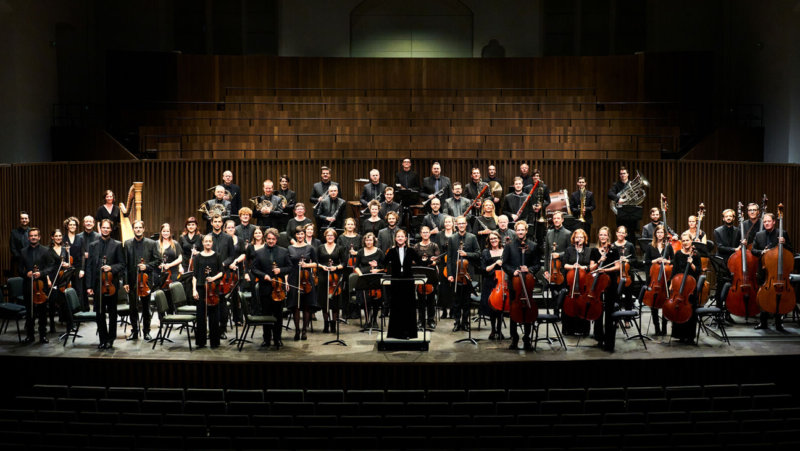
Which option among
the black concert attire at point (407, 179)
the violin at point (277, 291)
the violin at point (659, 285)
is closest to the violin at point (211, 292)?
the violin at point (277, 291)

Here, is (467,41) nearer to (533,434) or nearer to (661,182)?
(661,182)

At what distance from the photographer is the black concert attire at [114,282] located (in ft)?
30.4

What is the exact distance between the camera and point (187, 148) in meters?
13.9

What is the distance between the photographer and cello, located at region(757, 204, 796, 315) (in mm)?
9586

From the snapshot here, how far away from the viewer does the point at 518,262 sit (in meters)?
9.17

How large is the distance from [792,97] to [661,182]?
2794 mm

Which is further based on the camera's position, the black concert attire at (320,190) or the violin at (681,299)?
the black concert attire at (320,190)

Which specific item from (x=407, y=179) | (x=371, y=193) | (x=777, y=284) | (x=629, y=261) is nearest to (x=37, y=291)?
(x=371, y=193)

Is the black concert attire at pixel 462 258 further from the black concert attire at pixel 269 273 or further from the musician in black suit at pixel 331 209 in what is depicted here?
the musician in black suit at pixel 331 209

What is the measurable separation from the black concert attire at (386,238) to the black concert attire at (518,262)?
157cm

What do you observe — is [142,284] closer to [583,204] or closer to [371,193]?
[371,193]

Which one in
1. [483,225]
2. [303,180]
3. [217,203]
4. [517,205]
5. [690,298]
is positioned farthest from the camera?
[303,180]

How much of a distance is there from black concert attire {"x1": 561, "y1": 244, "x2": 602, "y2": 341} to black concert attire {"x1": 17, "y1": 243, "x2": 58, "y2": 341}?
5.60 metres

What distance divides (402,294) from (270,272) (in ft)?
4.63
